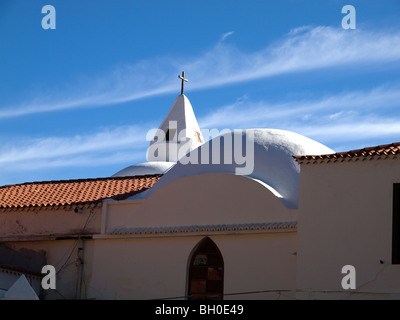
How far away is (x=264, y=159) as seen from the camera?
21766 mm

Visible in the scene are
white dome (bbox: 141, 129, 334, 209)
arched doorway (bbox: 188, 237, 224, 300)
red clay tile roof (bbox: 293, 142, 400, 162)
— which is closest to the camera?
red clay tile roof (bbox: 293, 142, 400, 162)

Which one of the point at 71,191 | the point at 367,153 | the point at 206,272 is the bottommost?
the point at 206,272

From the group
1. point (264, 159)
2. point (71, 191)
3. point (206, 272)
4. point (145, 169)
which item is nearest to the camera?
point (206, 272)

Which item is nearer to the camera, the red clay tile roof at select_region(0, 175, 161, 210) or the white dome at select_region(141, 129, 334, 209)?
the white dome at select_region(141, 129, 334, 209)

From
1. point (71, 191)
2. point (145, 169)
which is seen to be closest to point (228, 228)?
point (71, 191)

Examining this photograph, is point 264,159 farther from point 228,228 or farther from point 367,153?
point 367,153

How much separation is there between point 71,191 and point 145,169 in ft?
20.8

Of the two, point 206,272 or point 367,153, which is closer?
point 367,153

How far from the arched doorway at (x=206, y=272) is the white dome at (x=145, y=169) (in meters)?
10.2

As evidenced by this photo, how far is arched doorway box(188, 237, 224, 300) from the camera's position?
68.8 ft

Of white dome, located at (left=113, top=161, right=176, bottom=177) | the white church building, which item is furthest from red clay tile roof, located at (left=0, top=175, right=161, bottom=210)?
white dome, located at (left=113, top=161, right=176, bottom=177)

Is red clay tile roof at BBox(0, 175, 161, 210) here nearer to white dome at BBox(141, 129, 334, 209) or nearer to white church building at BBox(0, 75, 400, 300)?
white church building at BBox(0, 75, 400, 300)

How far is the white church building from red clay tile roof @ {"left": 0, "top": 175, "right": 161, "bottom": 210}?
0.07 meters

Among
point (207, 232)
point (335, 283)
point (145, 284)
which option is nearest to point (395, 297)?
point (335, 283)
